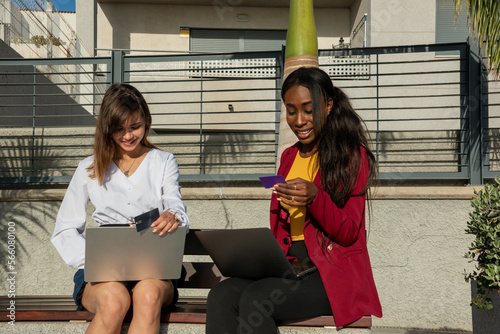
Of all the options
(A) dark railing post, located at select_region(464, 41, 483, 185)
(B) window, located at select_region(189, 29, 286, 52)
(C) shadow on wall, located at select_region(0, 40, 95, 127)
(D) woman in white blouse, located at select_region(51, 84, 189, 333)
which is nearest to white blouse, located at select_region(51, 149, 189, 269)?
(D) woman in white blouse, located at select_region(51, 84, 189, 333)

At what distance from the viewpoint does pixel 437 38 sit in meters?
12.3

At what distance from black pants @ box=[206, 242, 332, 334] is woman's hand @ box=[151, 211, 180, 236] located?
0.35 meters

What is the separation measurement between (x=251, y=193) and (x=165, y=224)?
11.0 ft

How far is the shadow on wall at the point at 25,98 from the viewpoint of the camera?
6227 mm

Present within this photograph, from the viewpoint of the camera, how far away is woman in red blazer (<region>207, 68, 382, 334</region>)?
7.36ft

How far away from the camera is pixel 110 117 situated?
9.13 ft

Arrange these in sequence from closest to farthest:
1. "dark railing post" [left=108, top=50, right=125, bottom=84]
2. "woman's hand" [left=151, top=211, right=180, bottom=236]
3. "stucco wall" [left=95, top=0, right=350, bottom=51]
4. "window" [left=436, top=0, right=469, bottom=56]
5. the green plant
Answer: "woman's hand" [left=151, top=211, right=180, bottom=236] → the green plant → "dark railing post" [left=108, top=50, right=125, bottom=84] → "window" [left=436, top=0, right=469, bottom=56] → "stucco wall" [left=95, top=0, right=350, bottom=51]

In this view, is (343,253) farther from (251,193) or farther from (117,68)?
(117,68)

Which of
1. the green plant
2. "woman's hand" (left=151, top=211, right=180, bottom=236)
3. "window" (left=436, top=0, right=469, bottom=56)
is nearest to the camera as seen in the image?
"woman's hand" (left=151, top=211, right=180, bottom=236)

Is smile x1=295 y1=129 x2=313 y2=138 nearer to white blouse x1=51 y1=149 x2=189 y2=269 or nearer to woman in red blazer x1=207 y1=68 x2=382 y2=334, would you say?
woman in red blazer x1=207 y1=68 x2=382 y2=334

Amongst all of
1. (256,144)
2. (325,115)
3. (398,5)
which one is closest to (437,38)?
(398,5)

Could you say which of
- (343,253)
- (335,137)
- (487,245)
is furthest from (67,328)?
(487,245)

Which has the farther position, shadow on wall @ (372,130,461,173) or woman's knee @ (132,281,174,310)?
shadow on wall @ (372,130,461,173)

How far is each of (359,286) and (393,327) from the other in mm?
3646
